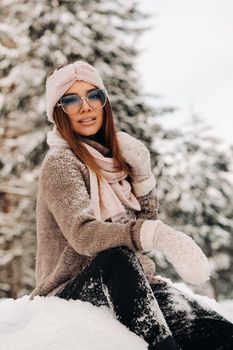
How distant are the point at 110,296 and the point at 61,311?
33 centimetres

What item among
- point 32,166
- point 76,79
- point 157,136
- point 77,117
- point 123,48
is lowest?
point 32,166

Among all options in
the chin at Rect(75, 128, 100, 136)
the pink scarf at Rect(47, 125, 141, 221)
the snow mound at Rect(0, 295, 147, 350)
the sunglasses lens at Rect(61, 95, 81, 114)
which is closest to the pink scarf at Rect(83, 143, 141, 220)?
the pink scarf at Rect(47, 125, 141, 221)

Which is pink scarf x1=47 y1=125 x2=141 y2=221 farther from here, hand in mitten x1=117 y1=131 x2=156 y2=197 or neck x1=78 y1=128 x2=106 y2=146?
neck x1=78 y1=128 x2=106 y2=146

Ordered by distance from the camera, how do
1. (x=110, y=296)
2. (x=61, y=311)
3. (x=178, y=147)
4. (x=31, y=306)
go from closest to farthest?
(x=110, y=296) < (x=61, y=311) < (x=31, y=306) < (x=178, y=147)

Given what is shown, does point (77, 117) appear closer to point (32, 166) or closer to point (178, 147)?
point (32, 166)

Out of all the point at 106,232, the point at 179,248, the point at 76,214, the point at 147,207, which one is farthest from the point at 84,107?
the point at 179,248

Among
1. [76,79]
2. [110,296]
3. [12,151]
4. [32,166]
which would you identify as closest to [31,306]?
[110,296]

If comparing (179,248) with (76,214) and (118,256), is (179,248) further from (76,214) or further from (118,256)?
(76,214)

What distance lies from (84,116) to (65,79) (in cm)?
28

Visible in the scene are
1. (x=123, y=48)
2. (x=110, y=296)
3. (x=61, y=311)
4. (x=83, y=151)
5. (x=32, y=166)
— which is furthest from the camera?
(x=123, y=48)

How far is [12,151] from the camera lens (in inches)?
541

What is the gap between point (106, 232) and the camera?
231 cm

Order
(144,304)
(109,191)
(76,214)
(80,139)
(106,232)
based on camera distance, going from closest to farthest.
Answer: (144,304) → (106,232) → (76,214) → (109,191) → (80,139)

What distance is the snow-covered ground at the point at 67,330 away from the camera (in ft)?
7.13
